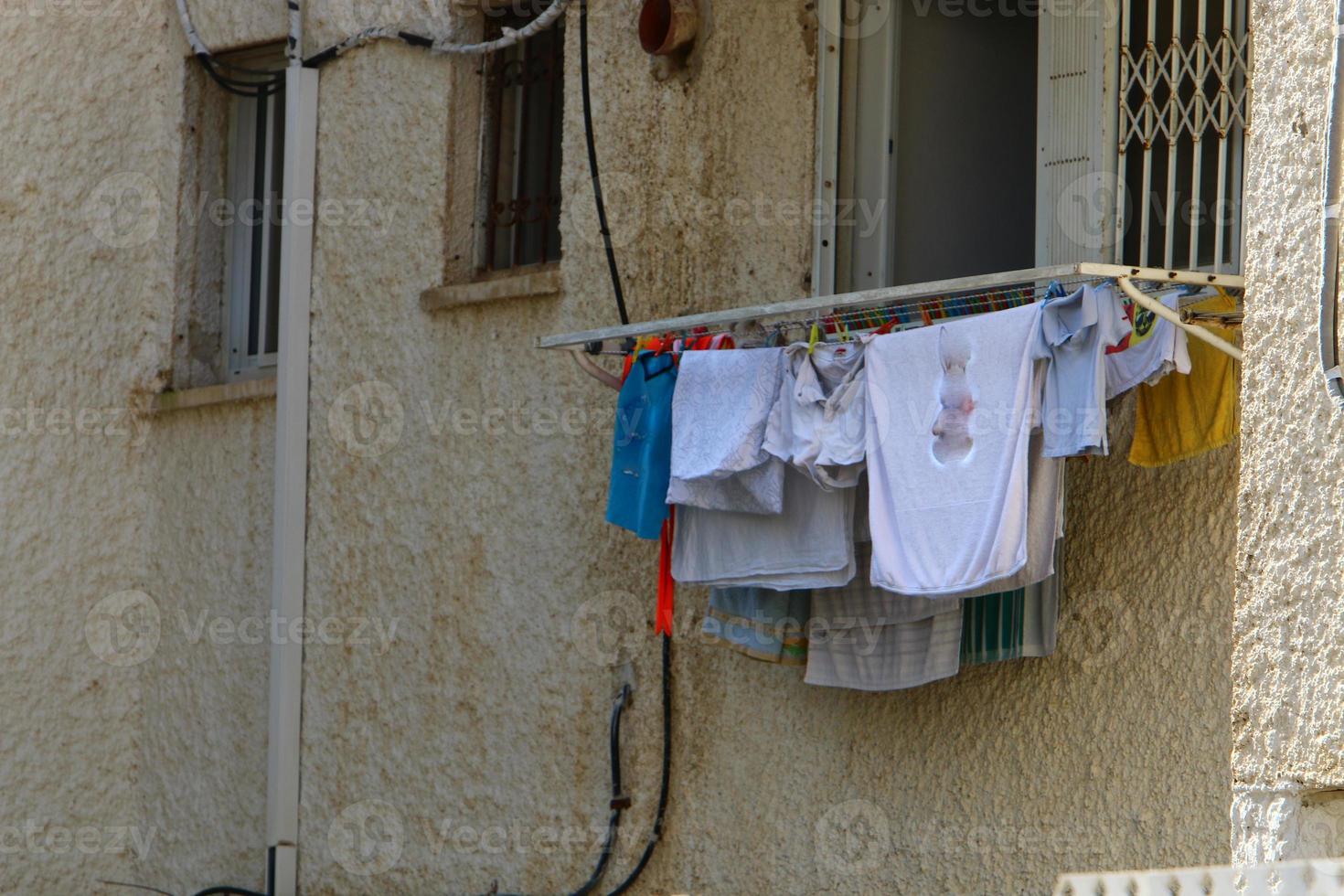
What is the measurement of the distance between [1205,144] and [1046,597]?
4.63 feet

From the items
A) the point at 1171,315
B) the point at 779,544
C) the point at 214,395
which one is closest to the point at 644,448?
the point at 779,544

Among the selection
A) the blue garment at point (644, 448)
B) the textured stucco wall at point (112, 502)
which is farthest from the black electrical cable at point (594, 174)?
the textured stucco wall at point (112, 502)

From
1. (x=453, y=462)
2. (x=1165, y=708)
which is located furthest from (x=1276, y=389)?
(x=453, y=462)

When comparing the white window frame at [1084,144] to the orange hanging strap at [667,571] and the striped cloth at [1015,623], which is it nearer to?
the striped cloth at [1015,623]

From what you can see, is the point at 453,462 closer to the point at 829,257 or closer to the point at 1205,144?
the point at 829,257

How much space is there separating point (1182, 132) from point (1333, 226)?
2.95m

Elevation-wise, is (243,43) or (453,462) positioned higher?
(243,43)

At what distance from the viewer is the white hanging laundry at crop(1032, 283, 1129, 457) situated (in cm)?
485

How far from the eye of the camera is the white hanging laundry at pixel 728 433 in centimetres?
552

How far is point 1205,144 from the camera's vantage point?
5.67m

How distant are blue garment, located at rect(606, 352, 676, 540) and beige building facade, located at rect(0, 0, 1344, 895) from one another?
2.43ft

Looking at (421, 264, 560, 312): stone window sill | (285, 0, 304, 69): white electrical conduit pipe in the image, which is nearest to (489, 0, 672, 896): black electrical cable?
(421, 264, 560, 312): stone window sill

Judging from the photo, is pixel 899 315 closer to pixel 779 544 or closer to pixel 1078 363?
pixel 779 544

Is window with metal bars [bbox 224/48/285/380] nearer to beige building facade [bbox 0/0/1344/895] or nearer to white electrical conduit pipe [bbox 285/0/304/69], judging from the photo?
beige building facade [bbox 0/0/1344/895]
